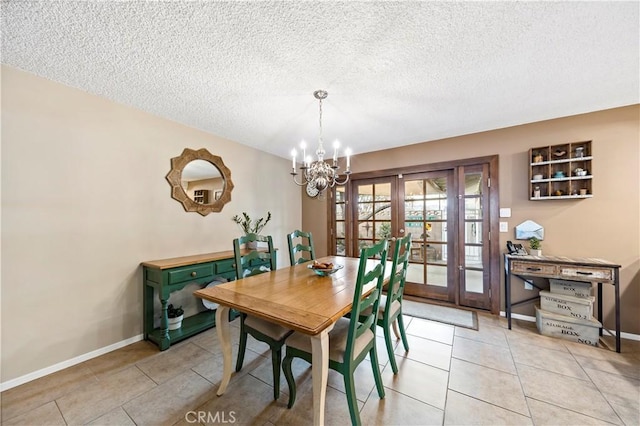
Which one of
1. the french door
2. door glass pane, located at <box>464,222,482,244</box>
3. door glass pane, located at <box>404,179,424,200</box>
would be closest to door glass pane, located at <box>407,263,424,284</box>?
the french door

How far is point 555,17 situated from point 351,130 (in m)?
1.91

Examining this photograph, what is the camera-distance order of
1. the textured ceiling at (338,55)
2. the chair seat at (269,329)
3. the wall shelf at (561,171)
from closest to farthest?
the textured ceiling at (338,55), the chair seat at (269,329), the wall shelf at (561,171)

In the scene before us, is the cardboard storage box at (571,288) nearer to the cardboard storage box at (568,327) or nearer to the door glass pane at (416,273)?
the cardboard storage box at (568,327)

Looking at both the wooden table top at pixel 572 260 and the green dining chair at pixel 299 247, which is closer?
the wooden table top at pixel 572 260

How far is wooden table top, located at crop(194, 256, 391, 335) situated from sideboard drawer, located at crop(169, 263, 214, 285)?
91 centimetres

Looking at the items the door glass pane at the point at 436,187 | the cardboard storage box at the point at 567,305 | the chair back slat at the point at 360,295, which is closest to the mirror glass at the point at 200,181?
the chair back slat at the point at 360,295

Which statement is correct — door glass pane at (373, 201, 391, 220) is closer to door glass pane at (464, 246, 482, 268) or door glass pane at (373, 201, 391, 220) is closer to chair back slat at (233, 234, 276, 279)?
door glass pane at (464, 246, 482, 268)

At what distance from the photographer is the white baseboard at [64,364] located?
65.6 inches

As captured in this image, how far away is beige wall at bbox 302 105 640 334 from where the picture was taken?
7.57 ft

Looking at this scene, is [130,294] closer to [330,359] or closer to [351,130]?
[330,359]

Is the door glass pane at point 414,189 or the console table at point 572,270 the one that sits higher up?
the door glass pane at point 414,189

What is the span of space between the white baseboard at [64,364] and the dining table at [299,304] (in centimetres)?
136

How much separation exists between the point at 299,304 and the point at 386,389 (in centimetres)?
105

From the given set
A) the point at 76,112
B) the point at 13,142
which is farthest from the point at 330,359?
the point at 76,112
